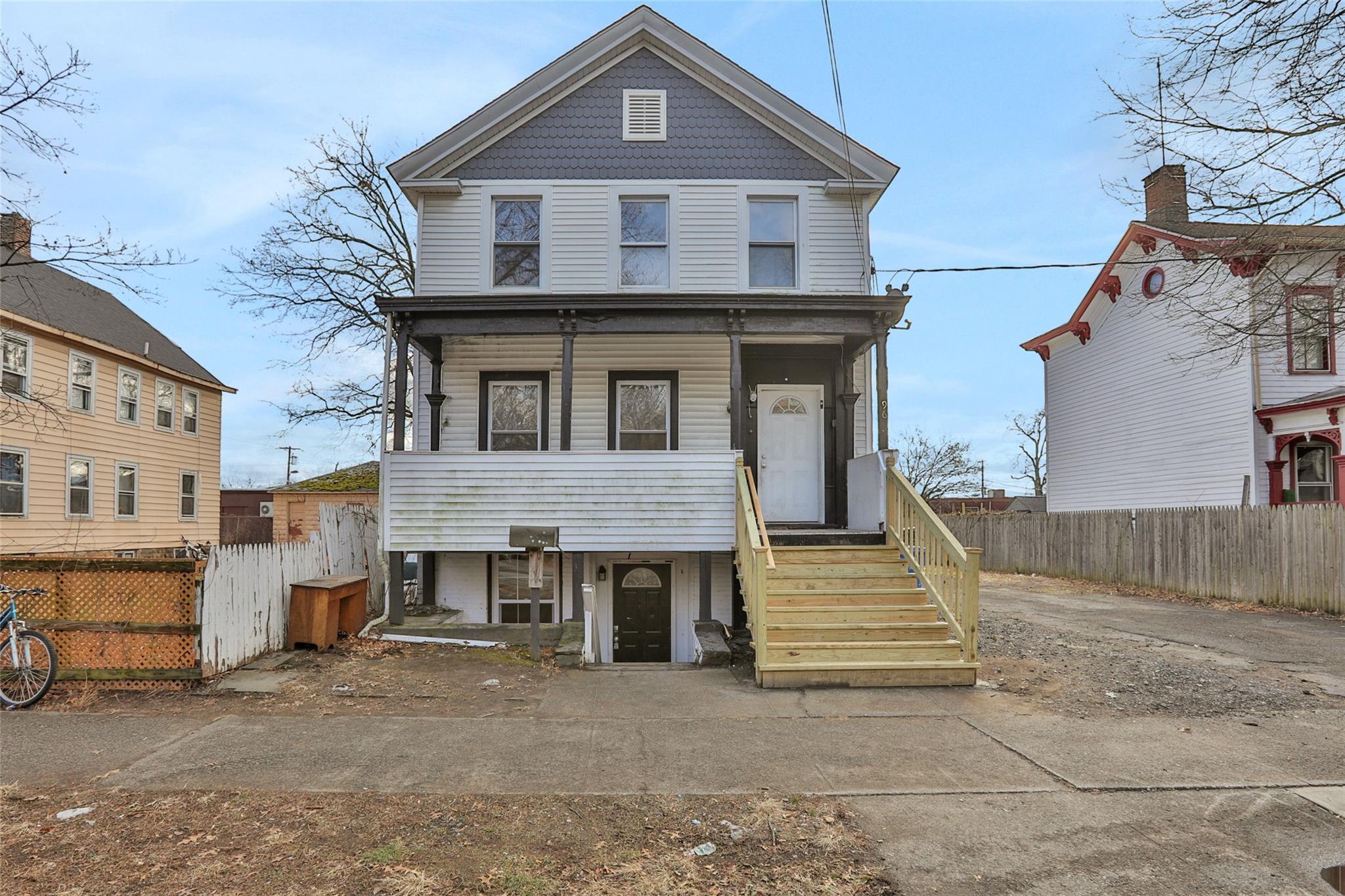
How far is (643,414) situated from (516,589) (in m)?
3.50

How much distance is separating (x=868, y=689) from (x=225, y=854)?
18.7ft

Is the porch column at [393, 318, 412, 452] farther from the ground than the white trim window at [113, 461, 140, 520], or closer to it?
farther from the ground

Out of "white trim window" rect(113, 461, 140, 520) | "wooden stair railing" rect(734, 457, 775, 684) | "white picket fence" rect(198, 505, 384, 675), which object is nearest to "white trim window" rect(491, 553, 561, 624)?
"white picket fence" rect(198, 505, 384, 675)

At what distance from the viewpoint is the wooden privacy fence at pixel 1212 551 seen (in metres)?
13.1

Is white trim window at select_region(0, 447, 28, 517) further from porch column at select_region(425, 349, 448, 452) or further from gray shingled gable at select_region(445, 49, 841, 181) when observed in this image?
gray shingled gable at select_region(445, 49, 841, 181)

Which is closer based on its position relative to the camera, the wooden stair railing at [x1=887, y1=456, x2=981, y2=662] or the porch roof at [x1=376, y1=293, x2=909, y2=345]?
the wooden stair railing at [x1=887, y1=456, x2=981, y2=662]

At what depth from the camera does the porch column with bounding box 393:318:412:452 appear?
11281mm

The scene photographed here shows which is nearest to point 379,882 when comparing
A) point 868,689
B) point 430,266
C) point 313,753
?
point 313,753

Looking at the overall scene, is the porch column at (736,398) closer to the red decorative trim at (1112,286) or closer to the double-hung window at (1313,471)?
the double-hung window at (1313,471)

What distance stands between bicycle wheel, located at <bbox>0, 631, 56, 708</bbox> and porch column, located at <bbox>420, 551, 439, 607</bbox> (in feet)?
18.2

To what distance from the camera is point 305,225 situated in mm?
21109

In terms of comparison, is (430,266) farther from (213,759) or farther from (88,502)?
(88,502)

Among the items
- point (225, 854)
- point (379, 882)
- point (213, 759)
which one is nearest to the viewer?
point (379, 882)

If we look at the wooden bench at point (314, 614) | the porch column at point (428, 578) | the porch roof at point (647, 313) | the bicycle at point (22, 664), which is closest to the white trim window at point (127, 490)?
the porch column at point (428, 578)
